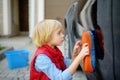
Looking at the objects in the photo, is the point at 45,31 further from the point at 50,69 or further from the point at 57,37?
the point at 50,69

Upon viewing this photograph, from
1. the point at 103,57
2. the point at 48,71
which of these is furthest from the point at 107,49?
the point at 48,71

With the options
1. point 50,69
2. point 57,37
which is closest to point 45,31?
point 57,37

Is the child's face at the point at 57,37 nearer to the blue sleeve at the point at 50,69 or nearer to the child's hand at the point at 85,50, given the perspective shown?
the blue sleeve at the point at 50,69

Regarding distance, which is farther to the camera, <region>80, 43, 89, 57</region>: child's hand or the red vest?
the red vest

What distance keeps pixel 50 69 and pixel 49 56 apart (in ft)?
0.34

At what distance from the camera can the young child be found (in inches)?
89.2

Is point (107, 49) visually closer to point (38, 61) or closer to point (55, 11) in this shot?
point (38, 61)

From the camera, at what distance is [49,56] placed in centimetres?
233

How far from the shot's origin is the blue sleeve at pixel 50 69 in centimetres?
226

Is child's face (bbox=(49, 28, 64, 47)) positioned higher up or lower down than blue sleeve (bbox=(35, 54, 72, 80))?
higher up

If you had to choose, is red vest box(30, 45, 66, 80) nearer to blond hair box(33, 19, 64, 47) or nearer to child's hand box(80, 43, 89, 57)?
blond hair box(33, 19, 64, 47)

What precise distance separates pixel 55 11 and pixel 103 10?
47.8 feet

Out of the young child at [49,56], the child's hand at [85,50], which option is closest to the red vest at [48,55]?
the young child at [49,56]

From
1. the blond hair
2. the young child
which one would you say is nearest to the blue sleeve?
the young child
